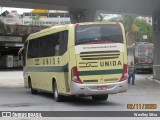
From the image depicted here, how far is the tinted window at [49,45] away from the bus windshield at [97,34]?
2.29 feet

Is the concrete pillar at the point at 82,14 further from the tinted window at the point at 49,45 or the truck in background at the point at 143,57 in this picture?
the truck in background at the point at 143,57

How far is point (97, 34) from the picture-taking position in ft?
56.9

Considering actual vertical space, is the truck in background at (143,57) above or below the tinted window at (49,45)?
below

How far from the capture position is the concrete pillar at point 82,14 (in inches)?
1463

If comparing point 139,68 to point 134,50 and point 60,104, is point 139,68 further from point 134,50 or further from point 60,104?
point 60,104

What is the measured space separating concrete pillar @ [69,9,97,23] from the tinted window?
14.2 m

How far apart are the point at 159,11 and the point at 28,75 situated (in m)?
13.8

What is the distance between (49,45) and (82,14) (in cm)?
1821

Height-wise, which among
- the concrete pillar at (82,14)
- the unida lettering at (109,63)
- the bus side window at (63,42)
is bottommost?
the unida lettering at (109,63)

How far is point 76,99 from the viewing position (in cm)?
2002

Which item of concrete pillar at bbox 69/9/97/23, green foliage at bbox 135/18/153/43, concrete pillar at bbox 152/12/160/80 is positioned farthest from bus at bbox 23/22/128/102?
green foliage at bbox 135/18/153/43

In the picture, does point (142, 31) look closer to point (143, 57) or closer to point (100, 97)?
point (143, 57)

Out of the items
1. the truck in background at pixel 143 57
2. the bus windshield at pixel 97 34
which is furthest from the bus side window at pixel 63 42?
the truck in background at pixel 143 57

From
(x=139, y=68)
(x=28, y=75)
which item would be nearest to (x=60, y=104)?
(x=28, y=75)
